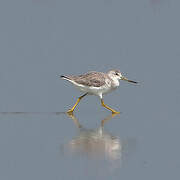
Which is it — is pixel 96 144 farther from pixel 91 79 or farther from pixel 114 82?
pixel 114 82

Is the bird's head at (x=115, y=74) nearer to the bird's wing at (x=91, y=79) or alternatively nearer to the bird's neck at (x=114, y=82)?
the bird's neck at (x=114, y=82)

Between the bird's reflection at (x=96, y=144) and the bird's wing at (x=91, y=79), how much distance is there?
333 centimetres

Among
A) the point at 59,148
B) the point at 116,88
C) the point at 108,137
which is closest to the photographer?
the point at 59,148

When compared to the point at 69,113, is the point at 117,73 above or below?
above

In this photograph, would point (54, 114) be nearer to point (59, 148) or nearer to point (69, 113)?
point (69, 113)

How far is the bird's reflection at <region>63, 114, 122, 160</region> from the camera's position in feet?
44.6

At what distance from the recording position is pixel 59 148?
14.1m

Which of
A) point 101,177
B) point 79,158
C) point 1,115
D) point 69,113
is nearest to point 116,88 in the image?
point 69,113

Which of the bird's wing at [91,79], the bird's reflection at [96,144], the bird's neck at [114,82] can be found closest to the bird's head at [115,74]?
the bird's neck at [114,82]

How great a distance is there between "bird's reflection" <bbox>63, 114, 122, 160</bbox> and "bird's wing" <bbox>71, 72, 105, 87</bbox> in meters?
3.33

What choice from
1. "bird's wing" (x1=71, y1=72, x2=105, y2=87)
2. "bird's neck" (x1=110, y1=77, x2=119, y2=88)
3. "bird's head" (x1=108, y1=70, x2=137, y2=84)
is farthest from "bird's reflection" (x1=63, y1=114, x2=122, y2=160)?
"bird's head" (x1=108, y1=70, x2=137, y2=84)

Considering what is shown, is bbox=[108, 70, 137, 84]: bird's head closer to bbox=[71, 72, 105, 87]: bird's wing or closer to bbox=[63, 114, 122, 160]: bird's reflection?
bbox=[71, 72, 105, 87]: bird's wing

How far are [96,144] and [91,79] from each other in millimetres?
5815

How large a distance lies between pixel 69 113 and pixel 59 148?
20.8ft
